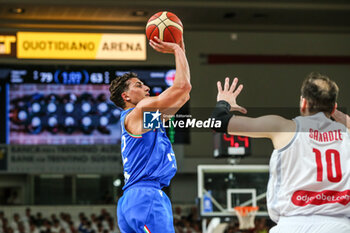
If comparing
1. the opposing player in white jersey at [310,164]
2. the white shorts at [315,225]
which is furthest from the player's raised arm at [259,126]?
the white shorts at [315,225]

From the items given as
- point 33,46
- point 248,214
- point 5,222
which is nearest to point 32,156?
point 5,222

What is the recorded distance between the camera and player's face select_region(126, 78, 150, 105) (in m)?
4.94

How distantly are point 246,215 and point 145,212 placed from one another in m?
7.93

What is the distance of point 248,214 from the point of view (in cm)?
1212

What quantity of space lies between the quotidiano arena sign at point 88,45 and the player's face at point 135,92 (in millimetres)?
9000

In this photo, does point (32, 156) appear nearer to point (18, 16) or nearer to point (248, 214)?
point (18, 16)

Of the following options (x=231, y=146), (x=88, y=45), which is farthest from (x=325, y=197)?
(x=88, y=45)

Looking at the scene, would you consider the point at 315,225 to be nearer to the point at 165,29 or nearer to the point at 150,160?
the point at 150,160

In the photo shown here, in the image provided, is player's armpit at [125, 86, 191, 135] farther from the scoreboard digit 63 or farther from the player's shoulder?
the scoreboard digit 63

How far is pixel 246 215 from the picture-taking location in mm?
12117

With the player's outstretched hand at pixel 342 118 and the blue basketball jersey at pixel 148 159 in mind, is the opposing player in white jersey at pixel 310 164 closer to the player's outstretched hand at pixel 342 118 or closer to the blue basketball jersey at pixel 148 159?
the player's outstretched hand at pixel 342 118

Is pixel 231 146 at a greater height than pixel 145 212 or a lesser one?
greater

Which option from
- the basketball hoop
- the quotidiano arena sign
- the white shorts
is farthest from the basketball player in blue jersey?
the quotidiano arena sign

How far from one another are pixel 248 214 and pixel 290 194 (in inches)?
350
